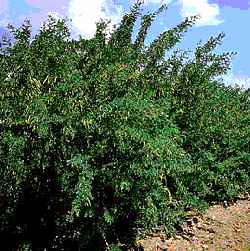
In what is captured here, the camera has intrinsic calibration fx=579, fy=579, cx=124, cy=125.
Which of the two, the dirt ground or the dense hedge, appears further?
the dirt ground

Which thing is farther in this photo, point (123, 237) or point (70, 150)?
point (123, 237)

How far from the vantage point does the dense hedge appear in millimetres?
6566

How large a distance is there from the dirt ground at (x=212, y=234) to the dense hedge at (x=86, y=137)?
0.28 meters

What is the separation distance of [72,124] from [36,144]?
0.54 m

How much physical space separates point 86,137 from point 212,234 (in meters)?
4.16

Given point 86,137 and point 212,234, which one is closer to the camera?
point 86,137

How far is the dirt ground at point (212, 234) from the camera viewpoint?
9.07m

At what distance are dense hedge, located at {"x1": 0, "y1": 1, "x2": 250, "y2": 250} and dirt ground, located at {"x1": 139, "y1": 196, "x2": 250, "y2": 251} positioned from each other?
28cm

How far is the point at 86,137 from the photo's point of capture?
662 centimetres

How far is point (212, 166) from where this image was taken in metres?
10.6

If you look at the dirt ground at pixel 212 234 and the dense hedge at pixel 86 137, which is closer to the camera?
the dense hedge at pixel 86 137

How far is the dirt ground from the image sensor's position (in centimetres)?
907

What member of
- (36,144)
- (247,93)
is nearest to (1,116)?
(36,144)

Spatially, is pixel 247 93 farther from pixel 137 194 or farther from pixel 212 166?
pixel 137 194
